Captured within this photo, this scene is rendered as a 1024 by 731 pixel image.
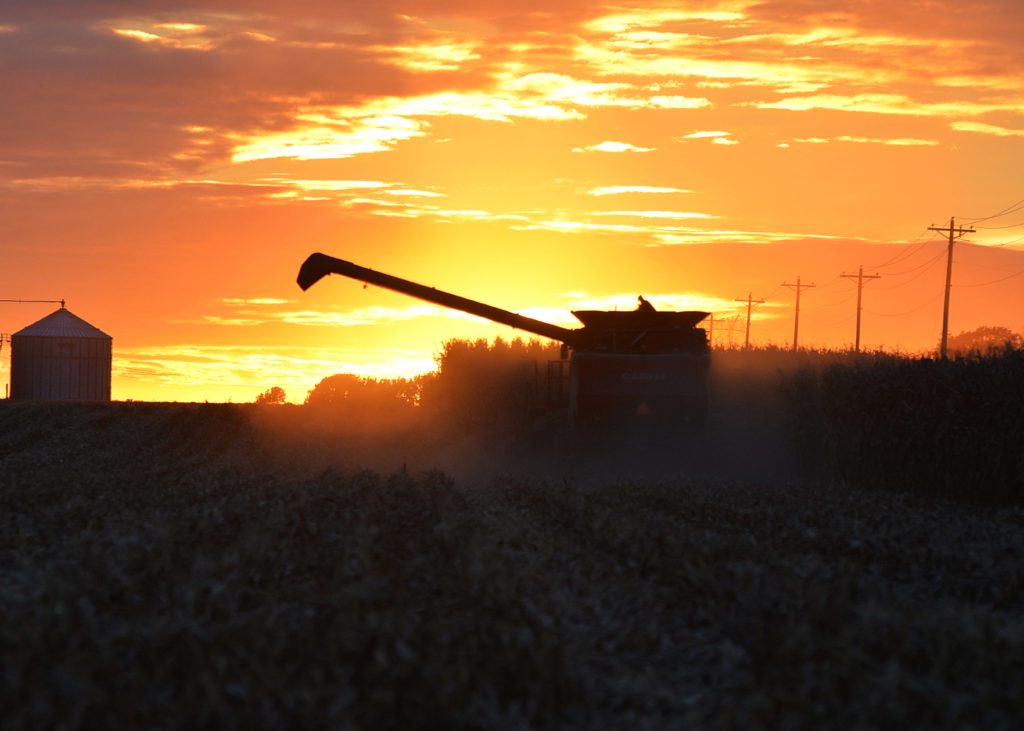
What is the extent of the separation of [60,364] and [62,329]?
2.43m

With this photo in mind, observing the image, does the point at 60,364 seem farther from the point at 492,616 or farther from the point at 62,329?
the point at 492,616

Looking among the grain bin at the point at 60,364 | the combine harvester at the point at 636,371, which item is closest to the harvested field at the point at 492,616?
the combine harvester at the point at 636,371

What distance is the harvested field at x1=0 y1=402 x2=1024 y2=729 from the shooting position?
24.4 feet

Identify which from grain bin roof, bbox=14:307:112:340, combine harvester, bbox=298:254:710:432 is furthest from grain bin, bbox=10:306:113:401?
combine harvester, bbox=298:254:710:432

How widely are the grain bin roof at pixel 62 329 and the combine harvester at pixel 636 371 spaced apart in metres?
47.4

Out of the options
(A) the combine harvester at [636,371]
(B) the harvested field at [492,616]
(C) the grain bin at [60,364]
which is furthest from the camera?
(C) the grain bin at [60,364]

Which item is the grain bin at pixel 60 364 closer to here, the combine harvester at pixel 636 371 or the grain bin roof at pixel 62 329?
the grain bin roof at pixel 62 329

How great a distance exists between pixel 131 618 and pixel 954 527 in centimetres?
1264

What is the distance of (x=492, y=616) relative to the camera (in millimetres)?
9500

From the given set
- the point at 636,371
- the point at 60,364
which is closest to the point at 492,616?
the point at 636,371

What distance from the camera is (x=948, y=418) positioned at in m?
24.4

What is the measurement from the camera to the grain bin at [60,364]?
69688 mm

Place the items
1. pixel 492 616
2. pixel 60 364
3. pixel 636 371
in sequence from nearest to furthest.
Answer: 1. pixel 492 616
2. pixel 636 371
3. pixel 60 364

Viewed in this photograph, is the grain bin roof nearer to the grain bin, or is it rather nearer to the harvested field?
the grain bin
